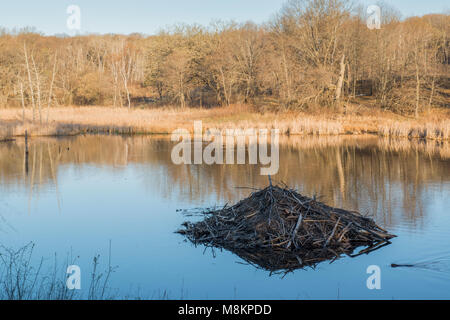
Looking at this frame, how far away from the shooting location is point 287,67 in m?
31.6

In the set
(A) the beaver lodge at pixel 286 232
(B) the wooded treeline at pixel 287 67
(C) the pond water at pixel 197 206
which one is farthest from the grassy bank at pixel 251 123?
(A) the beaver lodge at pixel 286 232

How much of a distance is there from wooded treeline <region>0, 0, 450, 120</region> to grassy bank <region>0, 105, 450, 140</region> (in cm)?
115

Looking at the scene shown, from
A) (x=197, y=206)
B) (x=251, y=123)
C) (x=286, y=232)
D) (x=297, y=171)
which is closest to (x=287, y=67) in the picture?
(x=251, y=123)

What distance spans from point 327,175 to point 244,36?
2478cm

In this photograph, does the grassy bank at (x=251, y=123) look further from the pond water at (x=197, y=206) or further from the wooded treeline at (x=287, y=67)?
the pond water at (x=197, y=206)

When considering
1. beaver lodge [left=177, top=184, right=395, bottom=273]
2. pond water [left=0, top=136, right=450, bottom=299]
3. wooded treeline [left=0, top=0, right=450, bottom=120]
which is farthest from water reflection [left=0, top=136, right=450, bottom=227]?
wooded treeline [left=0, top=0, right=450, bottom=120]

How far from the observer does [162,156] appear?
17.4 m

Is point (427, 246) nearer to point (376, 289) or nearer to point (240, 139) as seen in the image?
point (376, 289)

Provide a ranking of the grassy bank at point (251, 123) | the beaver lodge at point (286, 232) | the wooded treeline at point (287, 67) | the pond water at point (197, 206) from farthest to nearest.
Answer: the wooded treeline at point (287, 67)
the grassy bank at point (251, 123)
the beaver lodge at point (286, 232)
the pond water at point (197, 206)

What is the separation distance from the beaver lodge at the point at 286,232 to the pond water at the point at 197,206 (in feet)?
0.77

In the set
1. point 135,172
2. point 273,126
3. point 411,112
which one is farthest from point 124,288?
point 411,112

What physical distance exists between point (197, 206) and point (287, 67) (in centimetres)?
2392

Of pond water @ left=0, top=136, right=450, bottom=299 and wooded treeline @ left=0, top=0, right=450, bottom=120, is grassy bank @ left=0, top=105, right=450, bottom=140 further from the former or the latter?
pond water @ left=0, top=136, right=450, bottom=299

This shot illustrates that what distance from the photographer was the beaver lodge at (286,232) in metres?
6.27
